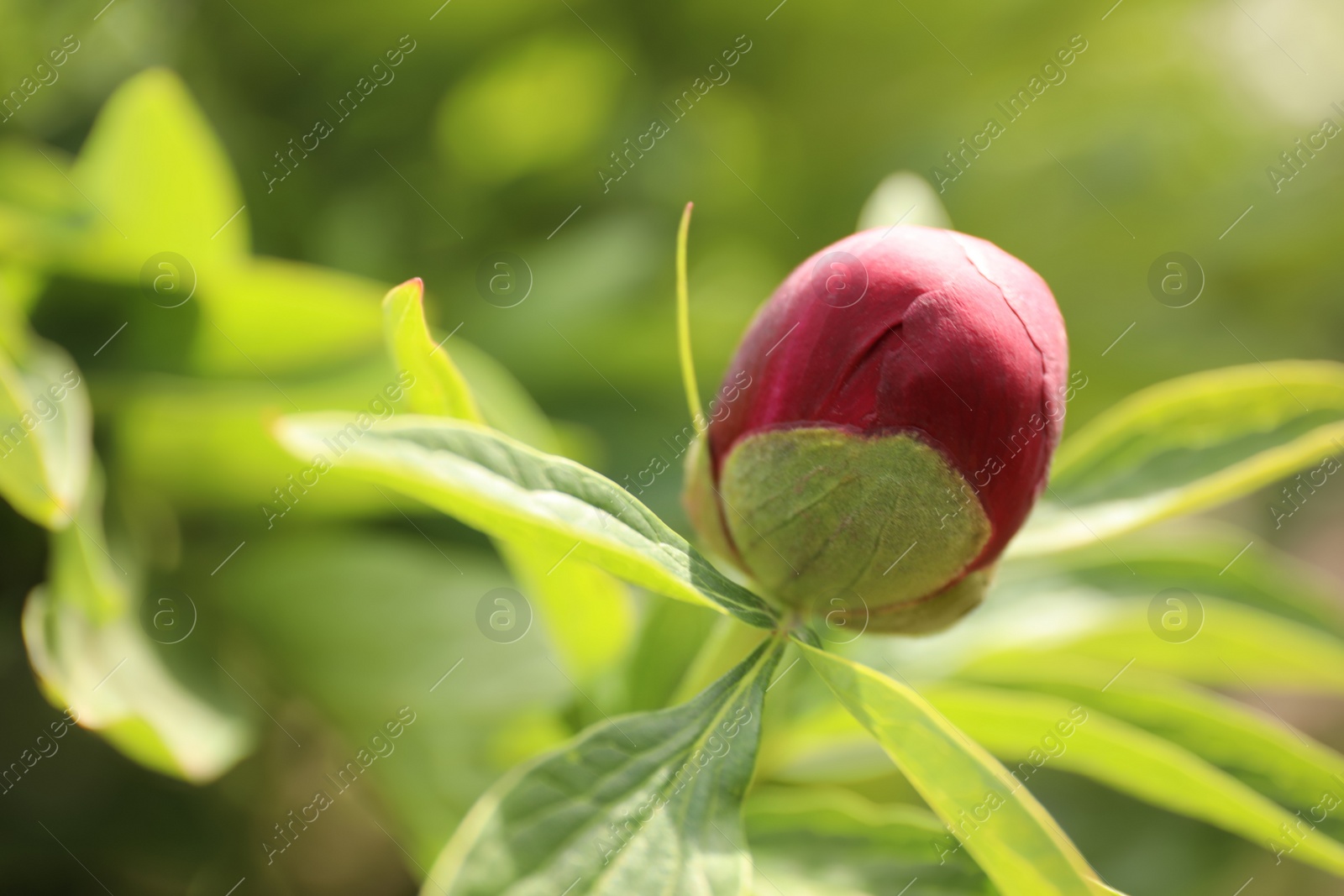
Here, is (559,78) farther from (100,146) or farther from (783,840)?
(783,840)

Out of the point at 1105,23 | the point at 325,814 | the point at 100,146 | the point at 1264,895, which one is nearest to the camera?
the point at 100,146

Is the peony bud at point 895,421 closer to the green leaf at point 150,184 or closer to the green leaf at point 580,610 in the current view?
the green leaf at point 580,610

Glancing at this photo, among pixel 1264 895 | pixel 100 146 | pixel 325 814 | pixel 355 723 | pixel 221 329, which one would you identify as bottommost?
pixel 1264 895

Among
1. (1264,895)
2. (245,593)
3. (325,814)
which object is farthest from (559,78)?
(1264,895)

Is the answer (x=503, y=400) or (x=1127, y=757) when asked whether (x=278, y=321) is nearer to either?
(x=503, y=400)

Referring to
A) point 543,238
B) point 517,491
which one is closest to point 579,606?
point 517,491

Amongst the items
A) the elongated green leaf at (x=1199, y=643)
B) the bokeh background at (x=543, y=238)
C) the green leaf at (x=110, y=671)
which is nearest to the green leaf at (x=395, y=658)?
the bokeh background at (x=543, y=238)
